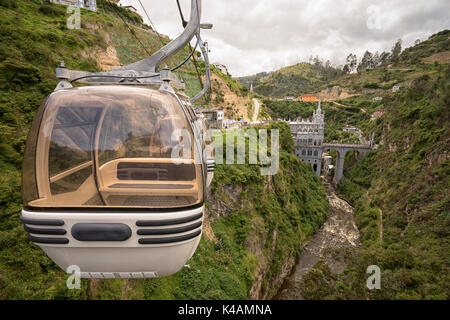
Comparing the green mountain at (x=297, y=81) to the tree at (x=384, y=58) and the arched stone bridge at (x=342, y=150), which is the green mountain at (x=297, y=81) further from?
the arched stone bridge at (x=342, y=150)

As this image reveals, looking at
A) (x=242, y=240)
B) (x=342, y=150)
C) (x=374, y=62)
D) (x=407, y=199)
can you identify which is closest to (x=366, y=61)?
(x=374, y=62)

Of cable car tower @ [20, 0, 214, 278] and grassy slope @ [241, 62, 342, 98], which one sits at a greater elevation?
grassy slope @ [241, 62, 342, 98]

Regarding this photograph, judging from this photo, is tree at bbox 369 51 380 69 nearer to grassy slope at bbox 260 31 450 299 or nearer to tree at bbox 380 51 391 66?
tree at bbox 380 51 391 66

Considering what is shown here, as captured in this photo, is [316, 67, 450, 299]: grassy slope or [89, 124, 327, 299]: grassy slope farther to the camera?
[316, 67, 450, 299]: grassy slope

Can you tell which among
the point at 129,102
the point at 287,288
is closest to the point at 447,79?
the point at 287,288

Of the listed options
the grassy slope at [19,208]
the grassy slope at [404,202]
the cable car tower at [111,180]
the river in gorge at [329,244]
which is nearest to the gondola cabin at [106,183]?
the cable car tower at [111,180]

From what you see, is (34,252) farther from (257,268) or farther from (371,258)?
(371,258)

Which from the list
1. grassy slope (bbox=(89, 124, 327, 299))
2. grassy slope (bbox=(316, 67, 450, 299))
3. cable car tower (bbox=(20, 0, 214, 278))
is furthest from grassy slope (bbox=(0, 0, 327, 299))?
grassy slope (bbox=(316, 67, 450, 299))
